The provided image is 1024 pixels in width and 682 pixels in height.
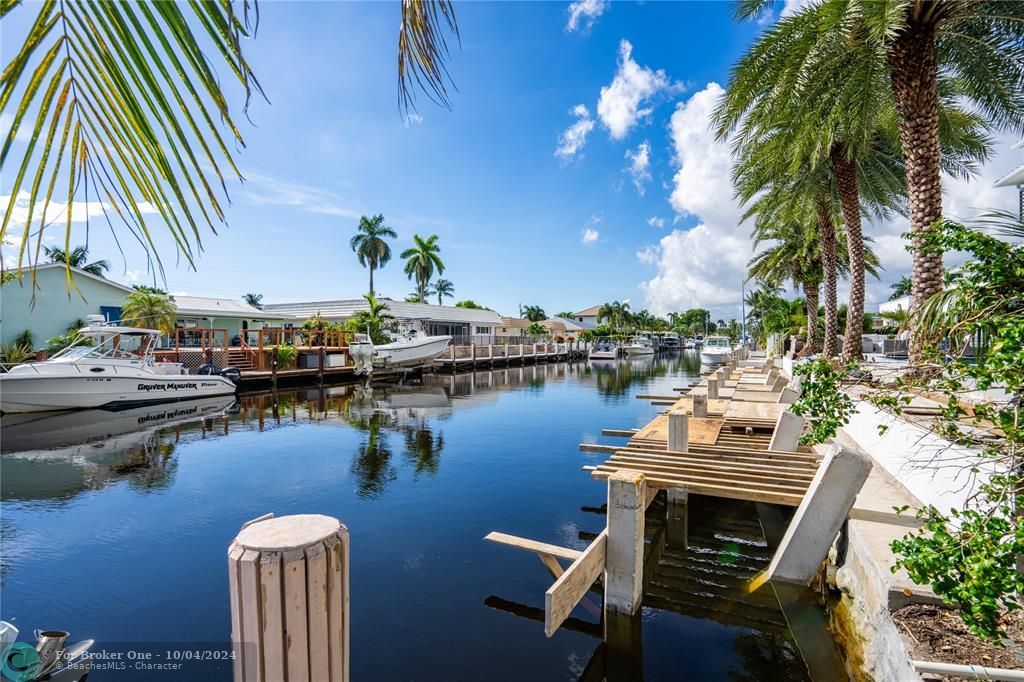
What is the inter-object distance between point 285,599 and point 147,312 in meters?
31.2

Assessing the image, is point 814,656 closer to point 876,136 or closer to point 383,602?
point 383,602

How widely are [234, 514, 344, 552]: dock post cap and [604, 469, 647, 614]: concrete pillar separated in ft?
10.5

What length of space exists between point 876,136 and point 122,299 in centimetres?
3746

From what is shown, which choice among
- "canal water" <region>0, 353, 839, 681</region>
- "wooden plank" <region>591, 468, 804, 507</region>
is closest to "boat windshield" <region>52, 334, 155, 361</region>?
"canal water" <region>0, 353, 839, 681</region>

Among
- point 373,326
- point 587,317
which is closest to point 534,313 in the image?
point 587,317

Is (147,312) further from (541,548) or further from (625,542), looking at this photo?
(625,542)

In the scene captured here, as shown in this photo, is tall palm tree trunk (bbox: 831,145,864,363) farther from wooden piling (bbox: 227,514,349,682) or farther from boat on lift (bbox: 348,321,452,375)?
boat on lift (bbox: 348,321,452,375)

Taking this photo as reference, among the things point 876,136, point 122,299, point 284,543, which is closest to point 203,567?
point 284,543

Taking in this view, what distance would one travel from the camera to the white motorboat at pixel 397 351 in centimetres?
3069

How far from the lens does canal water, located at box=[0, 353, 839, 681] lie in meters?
5.04

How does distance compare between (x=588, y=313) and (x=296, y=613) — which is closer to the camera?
(x=296, y=613)

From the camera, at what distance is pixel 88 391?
1769cm

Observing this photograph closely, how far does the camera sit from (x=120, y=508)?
884 cm

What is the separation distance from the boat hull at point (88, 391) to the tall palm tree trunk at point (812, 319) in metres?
29.7
